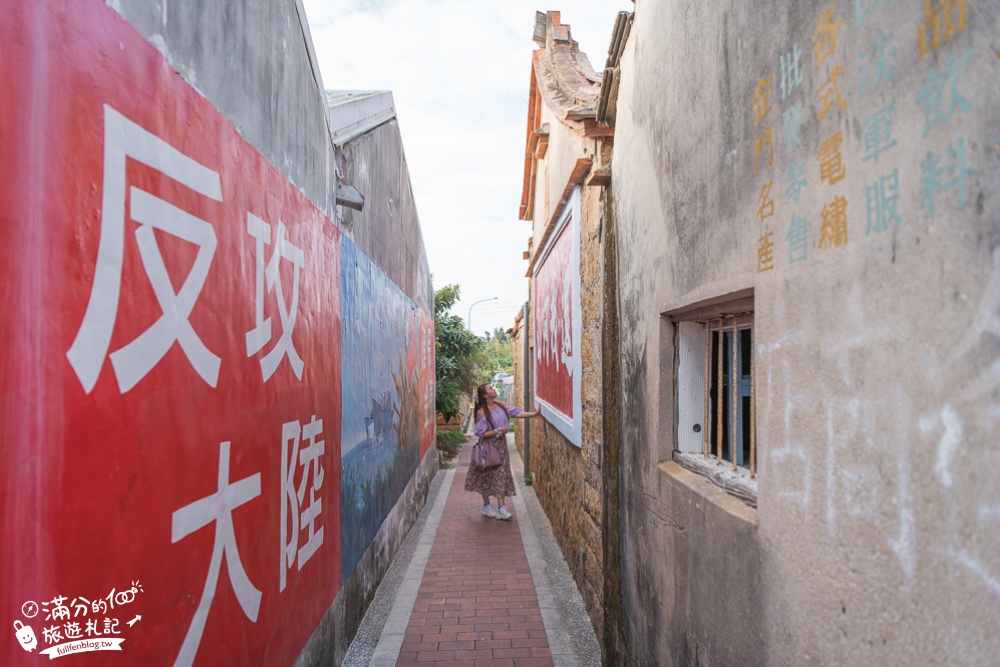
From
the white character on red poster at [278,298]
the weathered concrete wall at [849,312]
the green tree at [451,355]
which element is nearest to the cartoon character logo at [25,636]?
the white character on red poster at [278,298]

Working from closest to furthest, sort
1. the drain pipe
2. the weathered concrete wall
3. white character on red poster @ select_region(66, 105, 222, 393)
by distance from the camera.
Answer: the weathered concrete wall, white character on red poster @ select_region(66, 105, 222, 393), the drain pipe

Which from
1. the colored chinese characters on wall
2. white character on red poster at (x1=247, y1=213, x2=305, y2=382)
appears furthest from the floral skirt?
the colored chinese characters on wall

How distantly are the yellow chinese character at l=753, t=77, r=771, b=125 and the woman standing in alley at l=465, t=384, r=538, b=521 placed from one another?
6051 millimetres

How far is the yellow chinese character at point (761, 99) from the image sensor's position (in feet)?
6.35

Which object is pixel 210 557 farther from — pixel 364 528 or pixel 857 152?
pixel 364 528

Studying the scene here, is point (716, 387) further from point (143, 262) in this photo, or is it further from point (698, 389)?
point (143, 262)

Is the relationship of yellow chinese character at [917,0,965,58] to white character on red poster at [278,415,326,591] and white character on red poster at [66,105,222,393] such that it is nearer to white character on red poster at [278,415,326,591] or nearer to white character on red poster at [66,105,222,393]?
white character on red poster at [66,105,222,393]

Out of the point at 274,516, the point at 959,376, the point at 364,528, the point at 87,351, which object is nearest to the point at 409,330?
the point at 364,528

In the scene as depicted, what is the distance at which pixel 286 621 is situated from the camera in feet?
9.33

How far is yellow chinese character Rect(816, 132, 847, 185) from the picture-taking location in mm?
1568

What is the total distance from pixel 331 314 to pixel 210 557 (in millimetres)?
1992

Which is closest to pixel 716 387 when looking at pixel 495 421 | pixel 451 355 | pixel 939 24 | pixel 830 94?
pixel 830 94

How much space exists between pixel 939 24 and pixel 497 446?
711 cm

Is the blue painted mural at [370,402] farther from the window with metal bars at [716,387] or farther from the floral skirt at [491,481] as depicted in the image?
the window with metal bars at [716,387]
